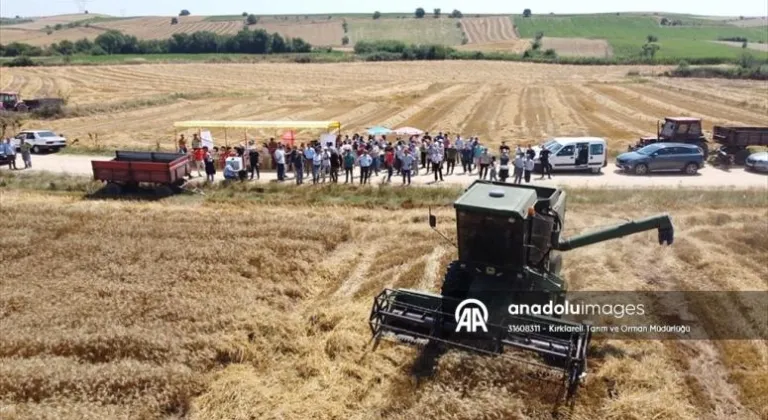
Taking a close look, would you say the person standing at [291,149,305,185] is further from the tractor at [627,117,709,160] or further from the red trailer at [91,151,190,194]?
the tractor at [627,117,709,160]

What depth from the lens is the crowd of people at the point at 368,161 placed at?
25375 millimetres

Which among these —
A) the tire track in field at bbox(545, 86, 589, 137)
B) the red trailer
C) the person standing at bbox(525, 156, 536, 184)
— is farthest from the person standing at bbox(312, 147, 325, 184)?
the tire track in field at bbox(545, 86, 589, 137)

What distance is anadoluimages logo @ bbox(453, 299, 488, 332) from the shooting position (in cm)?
1141

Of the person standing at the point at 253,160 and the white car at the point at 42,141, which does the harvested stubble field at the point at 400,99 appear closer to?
the white car at the point at 42,141

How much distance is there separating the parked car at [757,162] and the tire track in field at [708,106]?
549 inches

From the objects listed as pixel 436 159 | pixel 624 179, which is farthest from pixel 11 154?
pixel 624 179

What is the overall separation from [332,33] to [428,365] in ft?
457

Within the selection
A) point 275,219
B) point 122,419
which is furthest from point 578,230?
point 122,419

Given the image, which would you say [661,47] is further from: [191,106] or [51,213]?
[51,213]

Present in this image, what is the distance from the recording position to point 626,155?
28.0 meters

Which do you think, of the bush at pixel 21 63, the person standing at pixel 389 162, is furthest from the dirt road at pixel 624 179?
the bush at pixel 21 63

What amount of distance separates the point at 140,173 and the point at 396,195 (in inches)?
378

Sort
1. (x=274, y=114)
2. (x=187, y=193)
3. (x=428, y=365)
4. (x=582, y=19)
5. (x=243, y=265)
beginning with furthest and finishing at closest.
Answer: (x=582, y=19)
(x=274, y=114)
(x=187, y=193)
(x=243, y=265)
(x=428, y=365)

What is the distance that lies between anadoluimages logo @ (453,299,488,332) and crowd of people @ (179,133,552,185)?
547 inches
